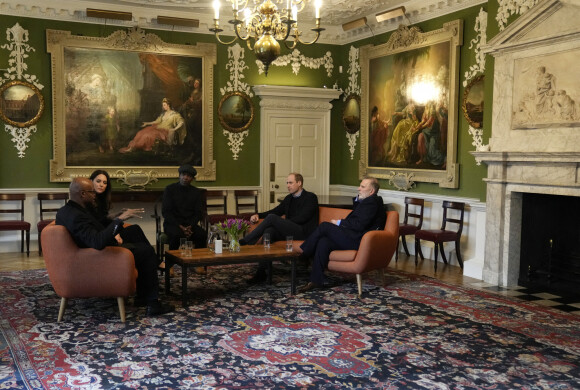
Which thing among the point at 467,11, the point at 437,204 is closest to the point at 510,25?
the point at 467,11

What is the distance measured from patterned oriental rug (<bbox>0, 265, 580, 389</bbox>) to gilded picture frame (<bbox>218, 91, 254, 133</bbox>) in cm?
452

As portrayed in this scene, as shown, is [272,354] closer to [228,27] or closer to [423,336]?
[423,336]

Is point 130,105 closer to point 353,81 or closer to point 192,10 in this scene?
point 192,10

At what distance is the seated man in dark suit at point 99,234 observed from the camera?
17.7ft

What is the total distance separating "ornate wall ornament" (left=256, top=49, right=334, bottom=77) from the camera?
11.2 m

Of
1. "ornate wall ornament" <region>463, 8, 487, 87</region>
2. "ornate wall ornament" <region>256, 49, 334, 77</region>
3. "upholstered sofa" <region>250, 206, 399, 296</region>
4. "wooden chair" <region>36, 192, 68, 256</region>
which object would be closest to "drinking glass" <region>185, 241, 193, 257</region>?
"upholstered sofa" <region>250, 206, 399, 296</region>

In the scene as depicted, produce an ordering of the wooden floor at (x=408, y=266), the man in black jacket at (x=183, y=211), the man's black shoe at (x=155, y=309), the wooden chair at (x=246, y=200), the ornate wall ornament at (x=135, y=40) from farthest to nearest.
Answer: the wooden chair at (x=246, y=200)
the ornate wall ornament at (x=135, y=40)
the wooden floor at (x=408, y=266)
the man in black jacket at (x=183, y=211)
the man's black shoe at (x=155, y=309)

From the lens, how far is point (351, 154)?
11.5 m

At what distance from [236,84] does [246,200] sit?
2041 mm

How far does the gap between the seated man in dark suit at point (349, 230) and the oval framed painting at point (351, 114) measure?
4.29 metres

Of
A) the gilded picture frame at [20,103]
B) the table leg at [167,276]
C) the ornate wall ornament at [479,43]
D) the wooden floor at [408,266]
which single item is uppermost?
the ornate wall ornament at [479,43]

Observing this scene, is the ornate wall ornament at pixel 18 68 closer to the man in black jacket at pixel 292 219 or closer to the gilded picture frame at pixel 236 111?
the gilded picture frame at pixel 236 111

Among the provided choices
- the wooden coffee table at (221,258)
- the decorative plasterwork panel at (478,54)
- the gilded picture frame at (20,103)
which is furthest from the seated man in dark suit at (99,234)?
the decorative plasterwork panel at (478,54)

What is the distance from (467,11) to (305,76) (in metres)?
3.49
